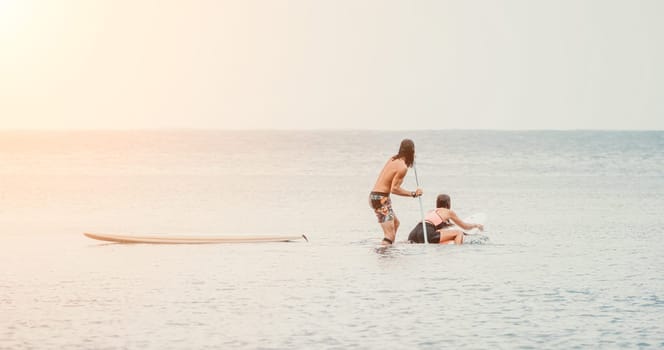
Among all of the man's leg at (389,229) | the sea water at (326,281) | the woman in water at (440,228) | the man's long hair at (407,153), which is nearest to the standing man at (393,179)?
the man's long hair at (407,153)

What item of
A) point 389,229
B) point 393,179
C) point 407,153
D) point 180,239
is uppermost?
point 407,153

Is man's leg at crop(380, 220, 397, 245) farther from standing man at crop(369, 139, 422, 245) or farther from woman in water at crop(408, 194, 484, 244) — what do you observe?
woman in water at crop(408, 194, 484, 244)

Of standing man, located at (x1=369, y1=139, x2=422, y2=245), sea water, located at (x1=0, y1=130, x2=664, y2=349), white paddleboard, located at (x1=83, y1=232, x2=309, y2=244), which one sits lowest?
sea water, located at (x1=0, y1=130, x2=664, y2=349)

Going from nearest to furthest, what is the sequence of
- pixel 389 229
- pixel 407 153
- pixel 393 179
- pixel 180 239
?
pixel 407 153 → pixel 393 179 → pixel 389 229 → pixel 180 239

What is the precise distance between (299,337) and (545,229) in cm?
1698

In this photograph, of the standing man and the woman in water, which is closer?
the standing man

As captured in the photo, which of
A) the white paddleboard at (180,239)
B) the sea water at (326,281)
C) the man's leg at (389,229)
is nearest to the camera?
the sea water at (326,281)

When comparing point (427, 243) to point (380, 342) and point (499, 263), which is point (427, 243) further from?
point (380, 342)

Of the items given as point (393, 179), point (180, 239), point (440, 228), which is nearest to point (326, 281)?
point (393, 179)

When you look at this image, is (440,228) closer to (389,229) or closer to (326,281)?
(389,229)

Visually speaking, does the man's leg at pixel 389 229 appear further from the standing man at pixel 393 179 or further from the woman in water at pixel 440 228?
the woman in water at pixel 440 228

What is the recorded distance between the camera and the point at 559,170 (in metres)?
77.1

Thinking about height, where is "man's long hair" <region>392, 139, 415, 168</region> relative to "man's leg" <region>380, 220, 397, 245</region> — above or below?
above

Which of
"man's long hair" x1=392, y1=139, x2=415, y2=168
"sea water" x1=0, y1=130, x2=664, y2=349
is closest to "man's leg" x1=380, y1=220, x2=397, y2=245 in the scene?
"sea water" x1=0, y1=130, x2=664, y2=349
